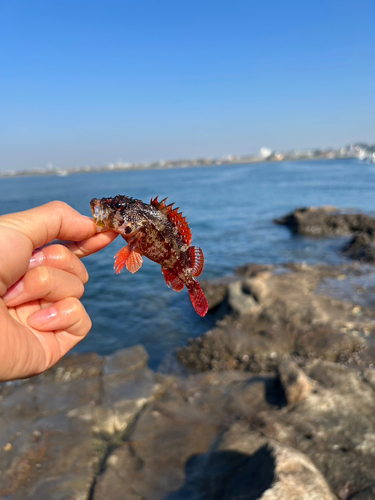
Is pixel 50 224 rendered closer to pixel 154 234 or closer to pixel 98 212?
pixel 98 212

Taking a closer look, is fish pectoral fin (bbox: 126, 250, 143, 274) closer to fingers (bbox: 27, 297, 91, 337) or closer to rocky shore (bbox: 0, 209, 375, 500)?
fingers (bbox: 27, 297, 91, 337)

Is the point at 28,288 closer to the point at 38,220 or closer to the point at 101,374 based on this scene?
the point at 38,220

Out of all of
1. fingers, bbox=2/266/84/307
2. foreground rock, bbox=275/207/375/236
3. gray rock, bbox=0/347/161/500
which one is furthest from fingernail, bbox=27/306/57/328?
foreground rock, bbox=275/207/375/236

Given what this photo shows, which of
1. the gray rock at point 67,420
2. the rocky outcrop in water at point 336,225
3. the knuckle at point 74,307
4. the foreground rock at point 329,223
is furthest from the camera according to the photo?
the foreground rock at point 329,223

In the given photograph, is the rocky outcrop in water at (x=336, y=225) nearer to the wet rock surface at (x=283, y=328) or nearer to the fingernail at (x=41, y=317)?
the wet rock surface at (x=283, y=328)

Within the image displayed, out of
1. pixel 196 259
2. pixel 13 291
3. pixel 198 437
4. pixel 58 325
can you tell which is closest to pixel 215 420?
pixel 198 437

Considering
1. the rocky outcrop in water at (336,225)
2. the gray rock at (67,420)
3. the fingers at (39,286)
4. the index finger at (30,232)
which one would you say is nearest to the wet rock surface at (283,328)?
the gray rock at (67,420)
